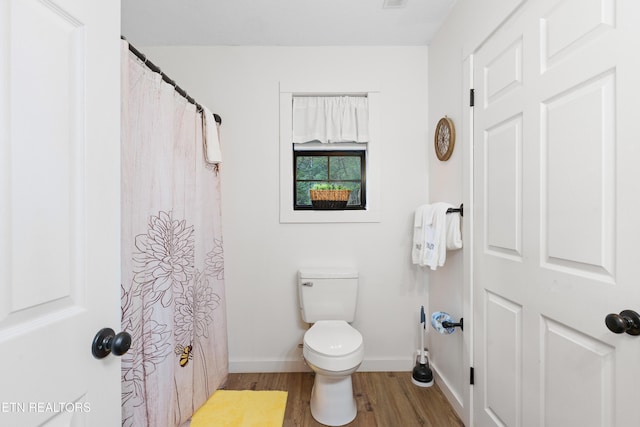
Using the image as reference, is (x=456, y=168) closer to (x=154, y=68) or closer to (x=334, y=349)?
(x=334, y=349)

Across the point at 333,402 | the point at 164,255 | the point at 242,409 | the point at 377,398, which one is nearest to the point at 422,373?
the point at 377,398

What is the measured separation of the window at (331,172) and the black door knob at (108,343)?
1.63m

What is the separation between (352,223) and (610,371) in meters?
1.46

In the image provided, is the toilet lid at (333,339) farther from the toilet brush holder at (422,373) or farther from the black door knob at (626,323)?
the black door knob at (626,323)

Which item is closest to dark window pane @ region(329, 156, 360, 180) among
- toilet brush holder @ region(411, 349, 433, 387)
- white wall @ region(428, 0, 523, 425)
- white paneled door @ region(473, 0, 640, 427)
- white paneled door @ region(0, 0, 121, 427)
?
white wall @ region(428, 0, 523, 425)

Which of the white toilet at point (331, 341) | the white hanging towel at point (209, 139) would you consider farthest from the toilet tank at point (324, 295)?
the white hanging towel at point (209, 139)

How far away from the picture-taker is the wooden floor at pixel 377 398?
162cm

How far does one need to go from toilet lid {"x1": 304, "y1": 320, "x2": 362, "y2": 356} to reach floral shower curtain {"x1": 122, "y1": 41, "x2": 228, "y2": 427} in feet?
2.19

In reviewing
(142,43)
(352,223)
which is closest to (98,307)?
(352,223)

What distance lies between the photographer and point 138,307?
1221mm

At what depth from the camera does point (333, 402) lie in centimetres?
160

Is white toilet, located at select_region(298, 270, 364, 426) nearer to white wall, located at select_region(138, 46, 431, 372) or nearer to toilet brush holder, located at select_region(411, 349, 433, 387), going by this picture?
white wall, located at select_region(138, 46, 431, 372)

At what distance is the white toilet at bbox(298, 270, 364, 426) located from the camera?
1547 millimetres

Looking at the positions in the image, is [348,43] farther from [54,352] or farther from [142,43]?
[54,352]
